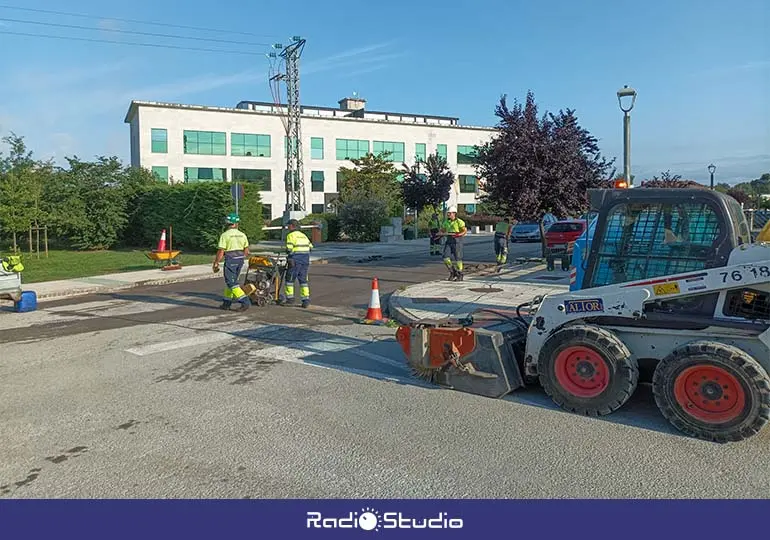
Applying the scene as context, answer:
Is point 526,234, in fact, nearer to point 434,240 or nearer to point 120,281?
point 434,240

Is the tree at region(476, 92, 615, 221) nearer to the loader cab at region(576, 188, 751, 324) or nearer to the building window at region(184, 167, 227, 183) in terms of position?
the loader cab at region(576, 188, 751, 324)

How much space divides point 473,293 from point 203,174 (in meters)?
45.3

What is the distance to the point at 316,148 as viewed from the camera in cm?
5919

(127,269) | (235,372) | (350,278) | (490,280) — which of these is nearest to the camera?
(235,372)

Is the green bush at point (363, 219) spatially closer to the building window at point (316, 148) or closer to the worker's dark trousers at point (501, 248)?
the worker's dark trousers at point (501, 248)

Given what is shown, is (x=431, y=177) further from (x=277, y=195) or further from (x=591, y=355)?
(x=591, y=355)

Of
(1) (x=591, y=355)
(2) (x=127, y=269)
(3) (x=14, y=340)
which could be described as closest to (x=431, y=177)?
(2) (x=127, y=269)

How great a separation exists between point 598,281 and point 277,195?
175 ft

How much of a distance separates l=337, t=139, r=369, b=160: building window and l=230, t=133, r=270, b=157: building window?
712 centimetres

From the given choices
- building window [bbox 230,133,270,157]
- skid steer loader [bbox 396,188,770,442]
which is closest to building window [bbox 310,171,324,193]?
building window [bbox 230,133,270,157]

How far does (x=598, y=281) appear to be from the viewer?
5.79m

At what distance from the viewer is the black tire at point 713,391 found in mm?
4633
